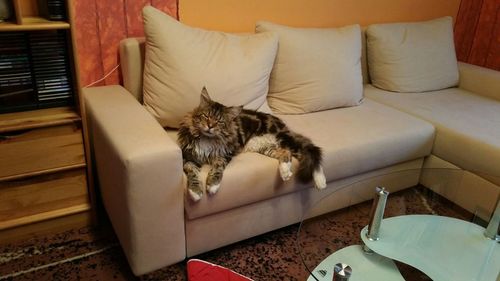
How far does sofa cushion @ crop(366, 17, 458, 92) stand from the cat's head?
1433 mm

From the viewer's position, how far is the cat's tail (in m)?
1.74

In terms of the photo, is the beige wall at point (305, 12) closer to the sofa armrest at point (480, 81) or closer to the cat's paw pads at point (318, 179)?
the sofa armrest at point (480, 81)

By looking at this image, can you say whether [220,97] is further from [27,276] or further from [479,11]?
[479,11]

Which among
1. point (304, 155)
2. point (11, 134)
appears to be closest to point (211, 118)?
point (304, 155)

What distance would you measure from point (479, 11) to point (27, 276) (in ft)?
11.9

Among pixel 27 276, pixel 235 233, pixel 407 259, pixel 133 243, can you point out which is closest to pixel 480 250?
pixel 407 259

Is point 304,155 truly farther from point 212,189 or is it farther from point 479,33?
point 479,33

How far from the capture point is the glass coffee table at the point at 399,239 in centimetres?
133

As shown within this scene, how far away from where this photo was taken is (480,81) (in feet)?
9.25

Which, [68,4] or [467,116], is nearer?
[68,4]

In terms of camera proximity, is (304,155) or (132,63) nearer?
(304,155)

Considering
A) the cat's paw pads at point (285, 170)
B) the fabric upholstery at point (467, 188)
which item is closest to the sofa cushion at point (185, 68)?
the cat's paw pads at point (285, 170)

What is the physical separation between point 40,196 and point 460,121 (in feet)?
7.43

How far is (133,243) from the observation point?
1.53m
